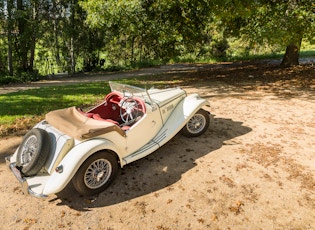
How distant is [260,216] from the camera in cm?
394

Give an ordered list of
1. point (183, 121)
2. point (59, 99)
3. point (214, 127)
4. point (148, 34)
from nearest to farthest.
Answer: point (183, 121) → point (214, 127) → point (59, 99) → point (148, 34)

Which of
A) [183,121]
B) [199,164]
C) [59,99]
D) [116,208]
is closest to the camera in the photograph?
[116,208]

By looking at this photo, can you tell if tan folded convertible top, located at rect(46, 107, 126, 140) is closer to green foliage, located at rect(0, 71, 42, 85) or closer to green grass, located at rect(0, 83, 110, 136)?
green grass, located at rect(0, 83, 110, 136)

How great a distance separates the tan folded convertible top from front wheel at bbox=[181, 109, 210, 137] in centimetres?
207

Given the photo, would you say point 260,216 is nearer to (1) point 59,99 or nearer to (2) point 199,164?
(2) point 199,164

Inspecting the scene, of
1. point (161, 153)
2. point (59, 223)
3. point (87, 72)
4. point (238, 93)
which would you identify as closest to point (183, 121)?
point (161, 153)

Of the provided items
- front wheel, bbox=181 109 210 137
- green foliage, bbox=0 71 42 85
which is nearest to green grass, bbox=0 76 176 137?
front wheel, bbox=181 109 210 137

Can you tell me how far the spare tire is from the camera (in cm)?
416

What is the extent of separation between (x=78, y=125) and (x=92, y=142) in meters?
0.54

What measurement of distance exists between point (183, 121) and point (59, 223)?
314 centimetres

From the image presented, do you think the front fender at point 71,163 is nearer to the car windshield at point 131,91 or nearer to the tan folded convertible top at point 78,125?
the tan folded convertible top at point 78,125

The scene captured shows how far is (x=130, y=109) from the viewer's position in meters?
5.29

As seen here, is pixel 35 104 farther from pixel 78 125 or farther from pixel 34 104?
pixel 78 125

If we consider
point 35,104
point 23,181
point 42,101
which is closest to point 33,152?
point 23,181
